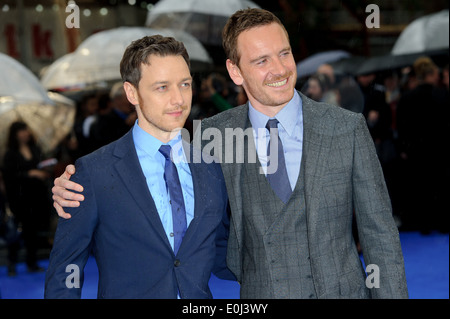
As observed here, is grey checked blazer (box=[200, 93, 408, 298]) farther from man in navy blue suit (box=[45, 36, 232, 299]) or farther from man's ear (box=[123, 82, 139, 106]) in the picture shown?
man's ear (box=[123, 82, 139, 106])

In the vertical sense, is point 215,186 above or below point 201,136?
below

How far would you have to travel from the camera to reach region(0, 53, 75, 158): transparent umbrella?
6.80m

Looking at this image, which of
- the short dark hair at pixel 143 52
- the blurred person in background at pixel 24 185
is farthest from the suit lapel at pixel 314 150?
the blurred person in background at pixel 24 185

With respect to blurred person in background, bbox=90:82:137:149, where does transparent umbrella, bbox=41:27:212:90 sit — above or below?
above

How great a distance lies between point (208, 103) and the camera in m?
4.48

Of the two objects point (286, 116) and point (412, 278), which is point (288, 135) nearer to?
point (286, 116)

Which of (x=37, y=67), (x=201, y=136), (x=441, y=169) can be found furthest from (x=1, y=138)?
(x=201, y=136)

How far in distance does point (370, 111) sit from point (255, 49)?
5.18 meters

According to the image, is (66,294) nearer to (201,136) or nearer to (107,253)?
(107,253)

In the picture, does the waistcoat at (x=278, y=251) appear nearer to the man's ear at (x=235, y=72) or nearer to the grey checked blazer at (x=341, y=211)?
the grey checked blazer at (x=341, y=211)

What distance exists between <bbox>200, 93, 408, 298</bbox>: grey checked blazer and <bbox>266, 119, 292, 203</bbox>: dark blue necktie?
10cm

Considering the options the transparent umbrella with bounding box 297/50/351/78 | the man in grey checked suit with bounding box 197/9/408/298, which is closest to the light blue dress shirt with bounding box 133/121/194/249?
the man in grey checked suit with bounding box 197/9/408/298

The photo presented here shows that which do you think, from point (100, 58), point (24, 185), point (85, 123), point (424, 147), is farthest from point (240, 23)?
point (424, 147)

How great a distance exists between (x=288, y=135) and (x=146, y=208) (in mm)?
611
